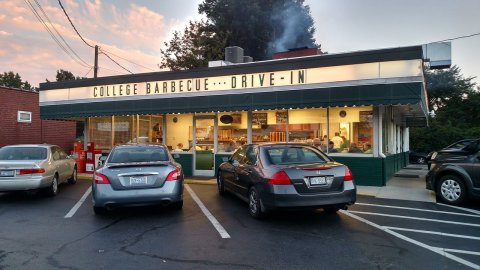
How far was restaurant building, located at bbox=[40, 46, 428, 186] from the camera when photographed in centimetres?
1116

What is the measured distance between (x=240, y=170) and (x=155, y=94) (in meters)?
7.92

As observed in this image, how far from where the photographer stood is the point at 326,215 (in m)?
7.58

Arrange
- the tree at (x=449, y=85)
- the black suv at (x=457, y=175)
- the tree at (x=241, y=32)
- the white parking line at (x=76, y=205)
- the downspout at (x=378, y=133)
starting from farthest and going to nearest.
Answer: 1. the tree at (x=449, y=85)
2. the tree at (x=241, y=32)
3. the downspout at (x=378, y=133)
4. the black suv at (x=457, y=175)
5. the white parking line at (x=76, y=205)

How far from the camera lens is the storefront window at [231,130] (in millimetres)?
14266

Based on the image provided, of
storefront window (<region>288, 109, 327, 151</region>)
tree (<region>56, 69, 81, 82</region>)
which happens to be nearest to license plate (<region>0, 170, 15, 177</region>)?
storefront window (<region>288, 109, 327, 151</region>)

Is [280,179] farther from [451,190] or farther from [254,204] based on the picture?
[451,190]

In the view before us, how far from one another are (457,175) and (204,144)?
29.7 ft

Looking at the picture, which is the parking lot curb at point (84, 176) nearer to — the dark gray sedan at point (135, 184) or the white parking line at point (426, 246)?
the dark gray sedan at point (135, 184)

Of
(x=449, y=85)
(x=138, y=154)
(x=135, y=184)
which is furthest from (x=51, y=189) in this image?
(x=449, y=85)

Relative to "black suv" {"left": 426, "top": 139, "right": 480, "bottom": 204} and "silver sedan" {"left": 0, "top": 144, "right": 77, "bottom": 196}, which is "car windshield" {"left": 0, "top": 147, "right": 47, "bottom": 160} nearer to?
"silver sedan" {"left": 0, "top": 144, "right": 77, "bottom": 196}

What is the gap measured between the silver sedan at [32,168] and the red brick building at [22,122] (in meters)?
12.4

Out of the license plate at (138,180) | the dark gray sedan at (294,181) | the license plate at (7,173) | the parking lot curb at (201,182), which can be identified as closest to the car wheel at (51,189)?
the license plate at (7,173)

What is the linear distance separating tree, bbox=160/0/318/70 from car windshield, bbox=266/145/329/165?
25.3 meters

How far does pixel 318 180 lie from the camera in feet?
21.7
